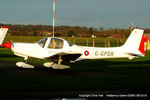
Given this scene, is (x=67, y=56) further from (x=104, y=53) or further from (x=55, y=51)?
(x=104, y=53)

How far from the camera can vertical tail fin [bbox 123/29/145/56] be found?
57.4 ft

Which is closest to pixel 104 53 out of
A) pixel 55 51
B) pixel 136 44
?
pixel 136 44

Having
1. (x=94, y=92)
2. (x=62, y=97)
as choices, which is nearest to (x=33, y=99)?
(x=62, y=97)

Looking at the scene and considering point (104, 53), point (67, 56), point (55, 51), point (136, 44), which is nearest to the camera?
point (67, 56)

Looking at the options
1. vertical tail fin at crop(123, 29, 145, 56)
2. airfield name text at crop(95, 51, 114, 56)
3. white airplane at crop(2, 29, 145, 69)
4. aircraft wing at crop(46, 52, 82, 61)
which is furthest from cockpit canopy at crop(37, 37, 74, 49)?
vertical tail fin at crop(123, 29, 145, 56)

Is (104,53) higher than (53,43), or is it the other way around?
(53,43)

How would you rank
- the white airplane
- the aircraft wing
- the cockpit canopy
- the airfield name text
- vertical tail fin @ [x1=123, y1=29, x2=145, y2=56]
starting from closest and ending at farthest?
1. the aircraft wing
2. the white airplane
3. the cockpit canopy
4. the airfield name text
5. vertical tail fin @ [x1=123, y1=29, x2=145, y2=56]

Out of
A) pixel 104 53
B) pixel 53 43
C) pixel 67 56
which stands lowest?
pixel 67 56

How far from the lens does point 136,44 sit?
17.6 metres

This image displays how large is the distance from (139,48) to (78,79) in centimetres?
643

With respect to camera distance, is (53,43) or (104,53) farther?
(104,53)

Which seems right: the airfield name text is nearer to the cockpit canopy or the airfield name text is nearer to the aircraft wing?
the aircraft wing

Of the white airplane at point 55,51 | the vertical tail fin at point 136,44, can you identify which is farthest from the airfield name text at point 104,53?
the vertical tail fin at point 136,44

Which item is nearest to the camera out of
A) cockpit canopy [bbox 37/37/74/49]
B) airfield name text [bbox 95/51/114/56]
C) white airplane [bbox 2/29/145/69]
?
white airplane [bbox 2/29/145/69]
